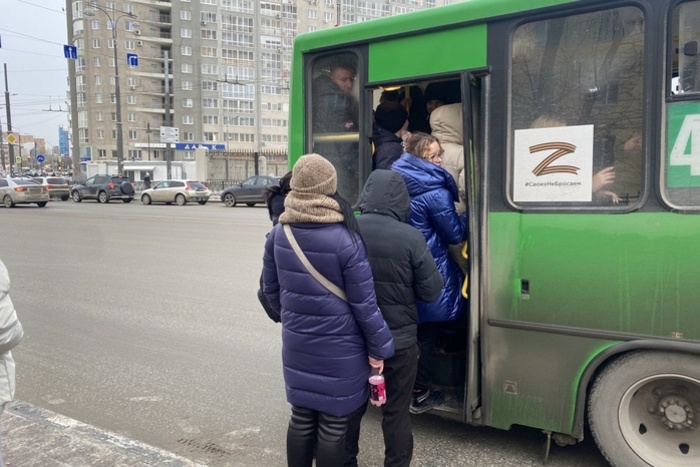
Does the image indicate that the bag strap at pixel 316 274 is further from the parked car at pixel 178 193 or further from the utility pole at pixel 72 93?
the utility pole at pixel 72 93

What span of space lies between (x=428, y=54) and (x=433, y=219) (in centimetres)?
110

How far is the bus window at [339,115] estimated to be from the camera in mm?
A: 4359

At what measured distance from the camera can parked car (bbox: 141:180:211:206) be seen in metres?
34.3

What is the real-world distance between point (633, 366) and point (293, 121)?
2971 millimetres

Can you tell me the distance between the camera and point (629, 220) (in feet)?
10.6

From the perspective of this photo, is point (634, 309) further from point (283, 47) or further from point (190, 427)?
point (283, 47)

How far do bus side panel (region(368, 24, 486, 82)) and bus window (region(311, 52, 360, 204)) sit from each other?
249mm

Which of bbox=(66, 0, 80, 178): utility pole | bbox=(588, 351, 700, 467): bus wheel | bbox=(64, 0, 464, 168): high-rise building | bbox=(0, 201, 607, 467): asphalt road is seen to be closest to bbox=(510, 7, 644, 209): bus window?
bbox=(588, 351, 700, 467): bus wheel

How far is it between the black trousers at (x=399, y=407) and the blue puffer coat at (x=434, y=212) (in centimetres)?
49

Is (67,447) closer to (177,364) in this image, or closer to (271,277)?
(271,277)

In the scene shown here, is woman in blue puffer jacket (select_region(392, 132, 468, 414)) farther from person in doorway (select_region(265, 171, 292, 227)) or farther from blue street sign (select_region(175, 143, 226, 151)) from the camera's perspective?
blue street sign (select_region(175, 143, 226, 151))

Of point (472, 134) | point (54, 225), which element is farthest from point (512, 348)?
point (54, 225)

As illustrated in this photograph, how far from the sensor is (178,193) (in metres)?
34.3

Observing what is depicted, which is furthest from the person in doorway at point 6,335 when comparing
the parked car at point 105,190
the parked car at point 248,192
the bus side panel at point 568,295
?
the parked car at point 105,190
